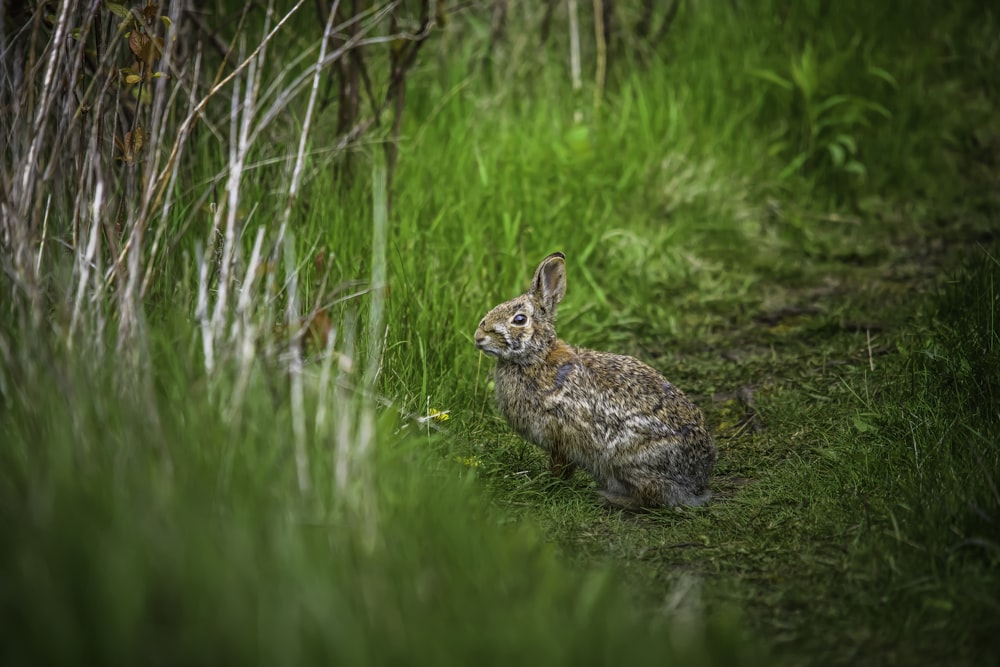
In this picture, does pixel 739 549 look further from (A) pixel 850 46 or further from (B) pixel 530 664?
(A) pixel 850 46

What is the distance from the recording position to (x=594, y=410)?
4.46 metres

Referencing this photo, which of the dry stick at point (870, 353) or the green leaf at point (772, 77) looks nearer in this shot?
the dry stick at point (870, 353)

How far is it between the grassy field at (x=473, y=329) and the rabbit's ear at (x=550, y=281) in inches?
21.5

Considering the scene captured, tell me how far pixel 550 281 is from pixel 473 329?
0.61m

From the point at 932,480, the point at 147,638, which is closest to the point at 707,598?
the point at 932,480

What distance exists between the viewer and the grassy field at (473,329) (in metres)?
2.64

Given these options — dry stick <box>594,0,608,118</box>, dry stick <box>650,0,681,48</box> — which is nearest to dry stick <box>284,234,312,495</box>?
dry stick <box>594,0,608,118</box>

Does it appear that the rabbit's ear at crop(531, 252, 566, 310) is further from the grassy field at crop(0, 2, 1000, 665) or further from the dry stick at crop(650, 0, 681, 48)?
the dry stick at crop(650, 0, 681, 48)

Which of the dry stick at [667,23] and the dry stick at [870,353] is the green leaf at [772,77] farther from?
the dry stick at [870,353]

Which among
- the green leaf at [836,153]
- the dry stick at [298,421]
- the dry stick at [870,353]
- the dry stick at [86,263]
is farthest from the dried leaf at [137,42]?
the green leaf at [836,153]

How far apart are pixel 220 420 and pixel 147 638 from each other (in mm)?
928

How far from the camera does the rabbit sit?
4305 millimetres

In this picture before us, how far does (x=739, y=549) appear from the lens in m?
3.75

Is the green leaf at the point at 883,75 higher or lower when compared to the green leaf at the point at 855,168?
higher
